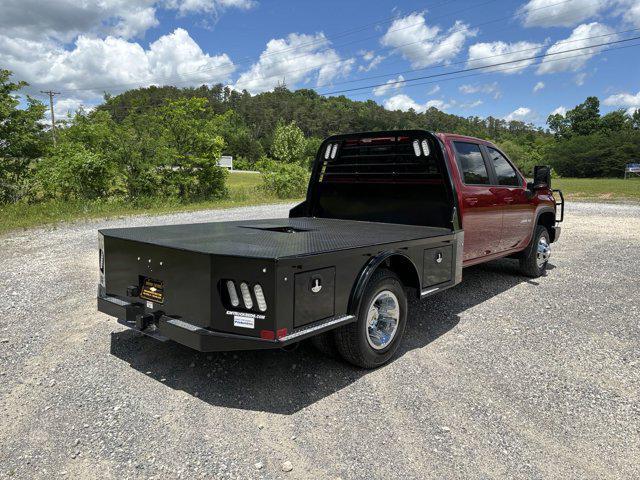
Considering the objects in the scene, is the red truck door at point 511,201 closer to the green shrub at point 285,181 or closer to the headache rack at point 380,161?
the headache rack at point 380,161

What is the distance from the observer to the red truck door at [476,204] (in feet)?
16.7

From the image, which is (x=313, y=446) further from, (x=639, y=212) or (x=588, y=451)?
(x=639, y=212)

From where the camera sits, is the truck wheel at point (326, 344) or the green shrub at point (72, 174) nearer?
the truck wheel at point (326, 344)

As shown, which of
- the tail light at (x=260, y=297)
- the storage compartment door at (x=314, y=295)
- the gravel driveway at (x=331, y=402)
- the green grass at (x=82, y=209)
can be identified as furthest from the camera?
the green grass at (x=82, y=209)

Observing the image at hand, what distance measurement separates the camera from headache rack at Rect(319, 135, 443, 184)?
509 centimetres

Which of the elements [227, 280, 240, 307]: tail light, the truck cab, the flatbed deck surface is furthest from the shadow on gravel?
the truck cab

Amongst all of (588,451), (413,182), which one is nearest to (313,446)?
(588,451)

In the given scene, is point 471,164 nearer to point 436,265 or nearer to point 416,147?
point 416,147

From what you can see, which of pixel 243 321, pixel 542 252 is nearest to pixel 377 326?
pixel 243 321

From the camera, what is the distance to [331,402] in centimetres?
332

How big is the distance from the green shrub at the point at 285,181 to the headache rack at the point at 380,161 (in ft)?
59.1

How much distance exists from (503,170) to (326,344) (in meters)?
3.73

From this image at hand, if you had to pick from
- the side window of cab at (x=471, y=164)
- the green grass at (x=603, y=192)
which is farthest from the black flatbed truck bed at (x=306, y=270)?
the green grass at (x=603, y=192)

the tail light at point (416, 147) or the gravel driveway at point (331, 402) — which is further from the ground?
the tail light at point (416, 147)
